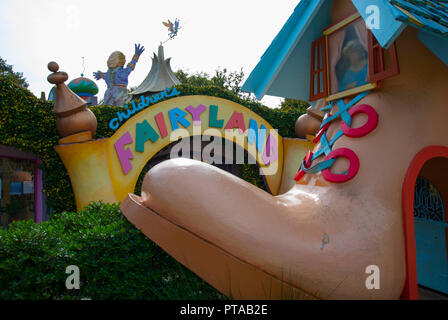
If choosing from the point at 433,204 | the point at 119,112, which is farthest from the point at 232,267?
the point at 119,112

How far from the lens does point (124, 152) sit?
244 inches

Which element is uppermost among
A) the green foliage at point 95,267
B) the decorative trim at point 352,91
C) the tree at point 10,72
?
the tree at point 10,72

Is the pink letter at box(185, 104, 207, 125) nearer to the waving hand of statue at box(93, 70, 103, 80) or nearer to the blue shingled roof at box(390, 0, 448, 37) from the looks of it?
the blue shingled roof at box(390, 0, 448, 37)

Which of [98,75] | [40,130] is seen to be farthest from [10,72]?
[40,130]

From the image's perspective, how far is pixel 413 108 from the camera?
2.22 meters

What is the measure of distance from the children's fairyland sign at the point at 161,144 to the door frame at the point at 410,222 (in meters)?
5.19

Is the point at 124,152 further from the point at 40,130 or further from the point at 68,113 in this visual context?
the point at 40,130

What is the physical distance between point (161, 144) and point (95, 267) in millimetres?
4766

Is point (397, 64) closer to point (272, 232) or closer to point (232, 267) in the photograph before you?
point (272, 232)

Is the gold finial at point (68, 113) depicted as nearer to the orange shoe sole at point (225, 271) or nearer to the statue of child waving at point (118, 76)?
the orange shoe sole at point (225, 271)

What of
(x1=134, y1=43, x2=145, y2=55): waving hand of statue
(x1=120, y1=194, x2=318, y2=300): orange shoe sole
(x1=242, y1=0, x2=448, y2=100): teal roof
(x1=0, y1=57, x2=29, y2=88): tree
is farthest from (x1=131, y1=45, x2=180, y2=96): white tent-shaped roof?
(x1=0, y1=57, x2=29, y2=88): tree

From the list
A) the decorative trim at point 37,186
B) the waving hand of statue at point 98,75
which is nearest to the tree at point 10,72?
the waving hand of statue at point 98,75

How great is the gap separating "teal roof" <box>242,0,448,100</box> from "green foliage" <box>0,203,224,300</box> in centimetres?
186

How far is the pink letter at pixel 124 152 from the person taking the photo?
6.14m
